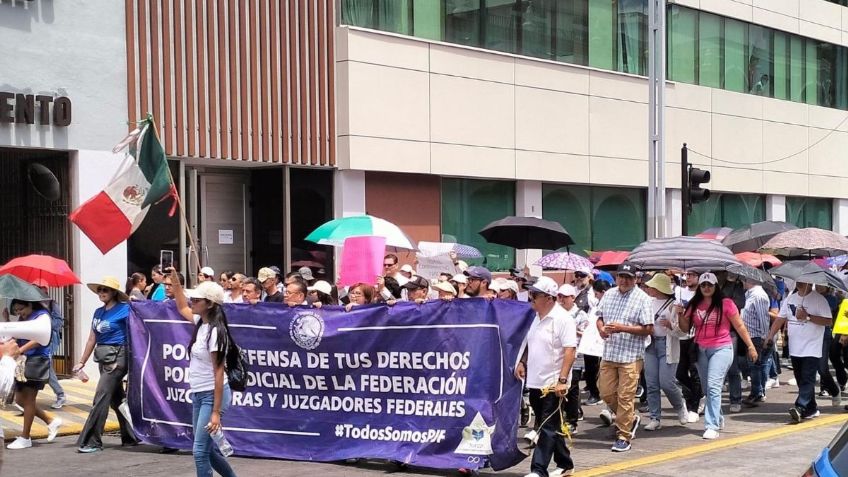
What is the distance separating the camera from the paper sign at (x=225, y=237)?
20.9 meters

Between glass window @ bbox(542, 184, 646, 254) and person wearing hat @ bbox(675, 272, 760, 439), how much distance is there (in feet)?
43.2

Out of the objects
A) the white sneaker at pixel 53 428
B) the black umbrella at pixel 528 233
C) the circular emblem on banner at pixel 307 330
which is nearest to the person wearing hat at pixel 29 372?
the white sneaker at pixel 53 428

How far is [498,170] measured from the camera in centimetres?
2405

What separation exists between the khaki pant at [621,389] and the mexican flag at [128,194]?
15.8 feet

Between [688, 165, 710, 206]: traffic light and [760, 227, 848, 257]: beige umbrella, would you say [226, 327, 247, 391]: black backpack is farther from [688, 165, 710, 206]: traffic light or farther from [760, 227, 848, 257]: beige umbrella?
[688, 165, 710, 206]: traffic light

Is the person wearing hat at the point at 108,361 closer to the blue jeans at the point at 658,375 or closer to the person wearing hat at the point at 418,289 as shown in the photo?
the person wearing hat at the point at 418,289

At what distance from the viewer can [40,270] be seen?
13805 mm

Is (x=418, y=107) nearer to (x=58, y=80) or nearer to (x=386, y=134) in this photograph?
(x=386, y=134)

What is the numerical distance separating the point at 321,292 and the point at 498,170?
11.0m

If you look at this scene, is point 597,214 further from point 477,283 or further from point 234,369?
point 234,369

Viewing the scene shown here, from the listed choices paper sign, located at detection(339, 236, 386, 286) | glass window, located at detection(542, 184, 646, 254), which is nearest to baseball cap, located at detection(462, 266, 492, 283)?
paper sign, located at detection(339, 236, 386, 286)

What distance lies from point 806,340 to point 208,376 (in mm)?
7478

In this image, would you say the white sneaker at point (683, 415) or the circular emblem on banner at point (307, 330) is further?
the white sneaker at point (683, 415)

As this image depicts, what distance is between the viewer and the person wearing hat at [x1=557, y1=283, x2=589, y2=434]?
11.3m
